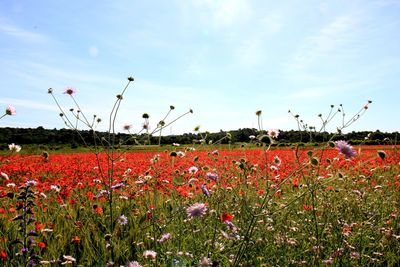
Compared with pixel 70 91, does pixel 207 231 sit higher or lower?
lower

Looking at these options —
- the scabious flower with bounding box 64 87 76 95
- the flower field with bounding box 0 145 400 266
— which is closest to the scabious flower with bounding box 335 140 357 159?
the flower field with bounding box 0 145 400 266

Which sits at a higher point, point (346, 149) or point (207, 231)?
point (346, 149)

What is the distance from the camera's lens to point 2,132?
112 feet

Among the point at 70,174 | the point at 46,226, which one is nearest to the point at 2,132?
the point at 70,174

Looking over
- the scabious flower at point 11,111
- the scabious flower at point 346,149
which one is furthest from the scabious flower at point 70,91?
the scabious flower at point 346,149

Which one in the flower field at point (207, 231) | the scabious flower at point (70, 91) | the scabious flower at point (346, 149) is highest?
the scabious flower at point (70, 91)

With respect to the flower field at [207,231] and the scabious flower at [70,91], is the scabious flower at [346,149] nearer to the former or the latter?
the flower field at [207,231]

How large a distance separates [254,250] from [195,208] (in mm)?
1449

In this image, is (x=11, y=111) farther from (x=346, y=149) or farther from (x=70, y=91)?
(x=346, y=149)

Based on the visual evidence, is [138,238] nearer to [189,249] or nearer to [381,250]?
[189,249]

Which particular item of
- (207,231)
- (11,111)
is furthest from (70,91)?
(207,231)

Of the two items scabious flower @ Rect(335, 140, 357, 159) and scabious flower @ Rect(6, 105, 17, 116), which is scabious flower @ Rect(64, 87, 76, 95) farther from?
scabious flower @ Rect(335, 140, 357, 159)

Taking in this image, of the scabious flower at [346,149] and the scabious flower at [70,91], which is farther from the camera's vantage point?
the scabious flower at [70,91]

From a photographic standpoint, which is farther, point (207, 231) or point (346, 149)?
point (207, 231)
